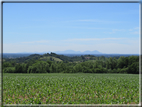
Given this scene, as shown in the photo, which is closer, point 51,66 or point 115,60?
point 51,66

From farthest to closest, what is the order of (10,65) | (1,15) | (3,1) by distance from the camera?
(10,65), (1,15), (3,1)

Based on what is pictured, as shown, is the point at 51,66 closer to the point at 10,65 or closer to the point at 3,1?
the point at 10,65

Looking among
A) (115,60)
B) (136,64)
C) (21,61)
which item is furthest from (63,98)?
(115,60)

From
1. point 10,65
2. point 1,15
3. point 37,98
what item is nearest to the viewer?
point 1,15

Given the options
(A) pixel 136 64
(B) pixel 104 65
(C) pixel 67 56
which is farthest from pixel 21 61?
(A) pixel 136 64

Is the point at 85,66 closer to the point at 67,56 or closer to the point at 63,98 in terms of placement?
the point at 67,56

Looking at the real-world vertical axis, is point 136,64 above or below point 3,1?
below
